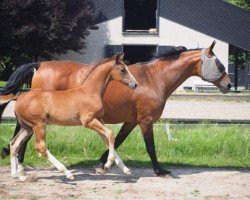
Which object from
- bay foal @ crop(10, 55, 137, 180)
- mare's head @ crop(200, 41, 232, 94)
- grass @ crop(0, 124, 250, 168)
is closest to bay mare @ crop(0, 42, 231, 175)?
mare's head @ crop(200, 41, 232, 94)

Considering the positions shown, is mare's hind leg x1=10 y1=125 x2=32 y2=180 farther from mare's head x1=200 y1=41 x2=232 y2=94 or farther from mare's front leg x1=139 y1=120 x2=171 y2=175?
mare's head x1=200 y1=41 x2=232 y2=94

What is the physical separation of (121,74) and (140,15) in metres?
33.6

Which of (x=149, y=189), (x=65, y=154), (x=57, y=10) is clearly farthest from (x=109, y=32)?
(x=149, y=189)

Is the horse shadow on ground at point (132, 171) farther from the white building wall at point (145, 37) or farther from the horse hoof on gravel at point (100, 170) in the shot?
the white building wall at point (145, 37)

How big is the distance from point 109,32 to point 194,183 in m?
28.9

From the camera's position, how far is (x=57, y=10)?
2962 cm

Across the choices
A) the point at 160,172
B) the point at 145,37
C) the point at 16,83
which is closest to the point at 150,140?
the point at 160,172

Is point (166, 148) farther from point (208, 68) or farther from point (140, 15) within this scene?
point (140, 15)

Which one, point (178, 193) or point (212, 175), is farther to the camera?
point (212, 175)

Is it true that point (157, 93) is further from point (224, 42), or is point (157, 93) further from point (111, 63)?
point (224, 42)

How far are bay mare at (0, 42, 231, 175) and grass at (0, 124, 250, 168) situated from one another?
109cm

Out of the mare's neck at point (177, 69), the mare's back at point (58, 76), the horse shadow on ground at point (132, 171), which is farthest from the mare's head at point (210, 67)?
the mare's back at point (58, 76)

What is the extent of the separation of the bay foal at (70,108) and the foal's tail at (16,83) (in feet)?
1.91

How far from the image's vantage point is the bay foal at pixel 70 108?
7238mm
